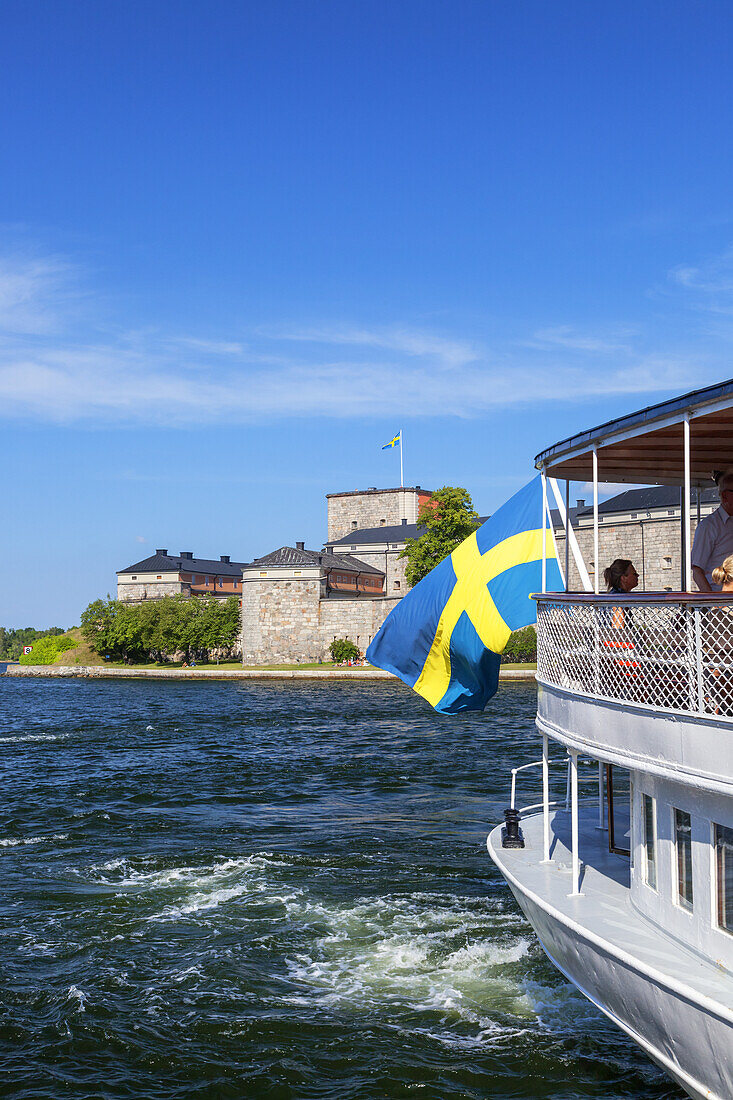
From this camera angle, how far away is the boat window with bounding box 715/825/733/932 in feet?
A: 22.6

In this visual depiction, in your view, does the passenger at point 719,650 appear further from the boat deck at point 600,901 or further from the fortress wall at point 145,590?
the fortress wall at point 145,590

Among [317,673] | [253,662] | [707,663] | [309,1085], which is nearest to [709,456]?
[707,663]

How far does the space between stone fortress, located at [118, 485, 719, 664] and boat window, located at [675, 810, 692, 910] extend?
158 ft

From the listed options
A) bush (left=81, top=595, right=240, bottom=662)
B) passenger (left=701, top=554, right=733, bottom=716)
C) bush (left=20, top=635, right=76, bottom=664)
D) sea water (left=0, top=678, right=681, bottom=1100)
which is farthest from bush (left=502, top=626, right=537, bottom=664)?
passenger (left=701, top=554, right=733, bottom=716)

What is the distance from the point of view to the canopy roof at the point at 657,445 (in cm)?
754

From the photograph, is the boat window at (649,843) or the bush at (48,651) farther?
the bush at (48,651)

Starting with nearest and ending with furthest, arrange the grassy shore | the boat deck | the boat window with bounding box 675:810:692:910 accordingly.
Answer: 1. the boat deck
2. the boat window with bounding box 675:810:692:910
3. the grassy shore

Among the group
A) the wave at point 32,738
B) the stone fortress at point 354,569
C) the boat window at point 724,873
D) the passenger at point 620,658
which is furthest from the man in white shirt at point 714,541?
the stone fortress at point 354,569

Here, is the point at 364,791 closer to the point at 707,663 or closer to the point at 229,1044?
the point at 229,1044

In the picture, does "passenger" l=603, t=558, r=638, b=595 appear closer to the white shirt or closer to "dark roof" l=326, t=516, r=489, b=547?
the white shirt

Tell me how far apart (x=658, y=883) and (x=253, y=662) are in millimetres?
74957

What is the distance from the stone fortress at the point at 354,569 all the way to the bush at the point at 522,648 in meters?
5.42

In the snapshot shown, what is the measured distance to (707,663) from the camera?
6.66m

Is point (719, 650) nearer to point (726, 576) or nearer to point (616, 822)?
point (726, 576)
